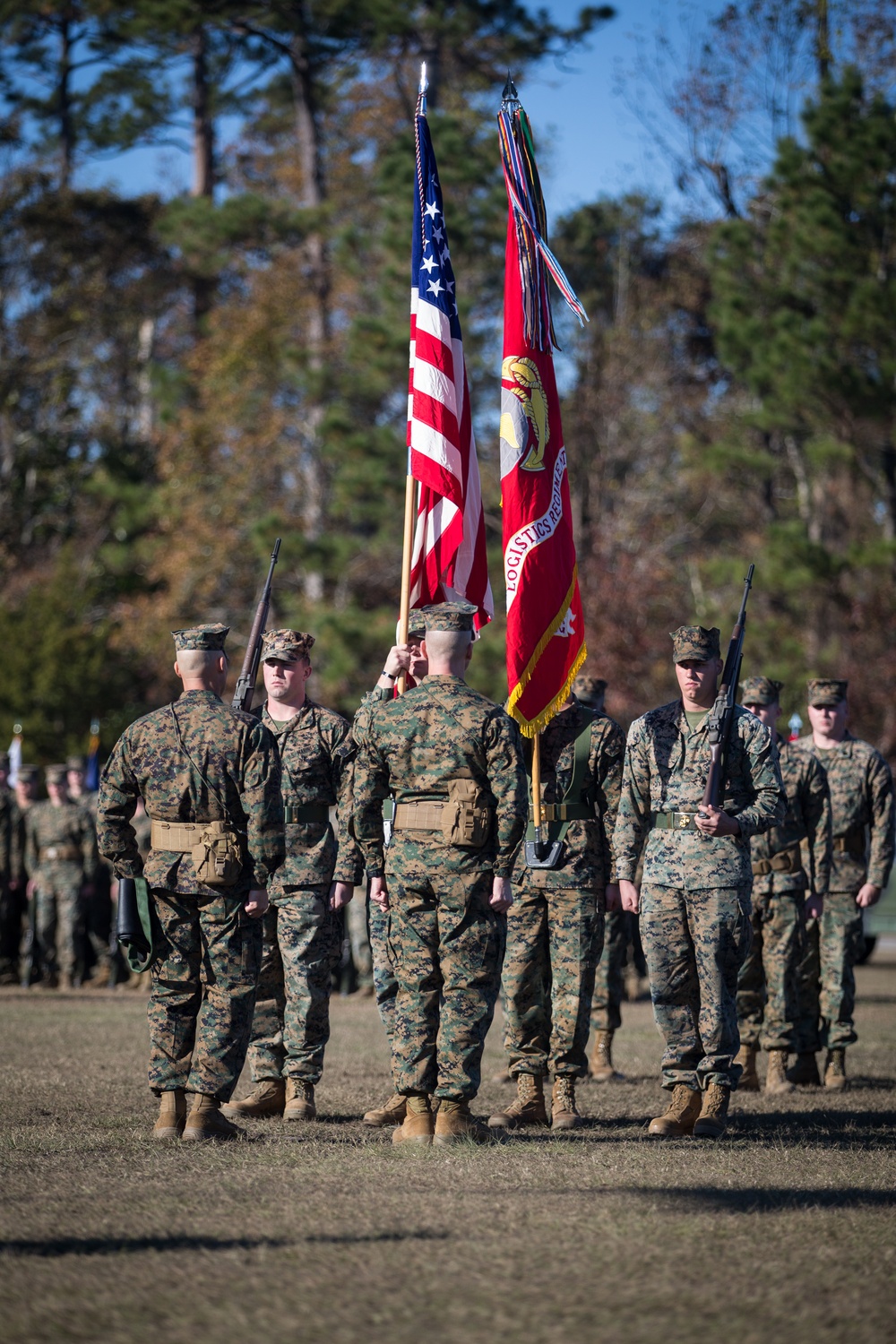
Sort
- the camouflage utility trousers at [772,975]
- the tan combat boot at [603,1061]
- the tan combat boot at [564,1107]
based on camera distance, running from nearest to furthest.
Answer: the tan combat boot at [564,1107] → the camouflage utility trousers at [772,975] → the tan combat boot at [603,1061]

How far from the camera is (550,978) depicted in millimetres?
8375

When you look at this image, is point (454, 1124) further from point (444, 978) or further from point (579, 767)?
point (579, 767)

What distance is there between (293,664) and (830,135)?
19653 mm

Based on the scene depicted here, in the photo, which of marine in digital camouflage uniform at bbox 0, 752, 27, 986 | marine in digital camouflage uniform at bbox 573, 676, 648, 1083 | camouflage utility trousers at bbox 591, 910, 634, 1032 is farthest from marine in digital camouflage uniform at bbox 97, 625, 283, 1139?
marine in digital camouflage uniform at bbox 0, 752, 27, 986

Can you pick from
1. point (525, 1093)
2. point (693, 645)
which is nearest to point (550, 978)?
point (525, 1093)

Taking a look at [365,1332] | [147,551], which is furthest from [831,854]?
[147,551]

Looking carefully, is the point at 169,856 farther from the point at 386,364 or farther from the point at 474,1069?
the point at 386,364

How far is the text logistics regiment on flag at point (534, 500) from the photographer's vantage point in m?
8.88

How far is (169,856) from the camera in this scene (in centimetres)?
725

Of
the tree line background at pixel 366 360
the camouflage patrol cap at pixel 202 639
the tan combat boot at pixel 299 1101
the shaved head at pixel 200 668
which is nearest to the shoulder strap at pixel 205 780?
the shaved head at pixel 200 668

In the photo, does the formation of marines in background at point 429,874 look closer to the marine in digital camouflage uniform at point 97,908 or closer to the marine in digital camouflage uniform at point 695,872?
the marine in digital camouflage uniform at point 695,872

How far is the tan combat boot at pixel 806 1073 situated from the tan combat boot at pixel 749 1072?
24 centimetres

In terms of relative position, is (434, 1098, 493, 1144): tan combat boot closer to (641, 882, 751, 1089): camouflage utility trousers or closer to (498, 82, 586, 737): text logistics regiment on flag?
(641, 882, 751, 1089): camouflage utility trousers

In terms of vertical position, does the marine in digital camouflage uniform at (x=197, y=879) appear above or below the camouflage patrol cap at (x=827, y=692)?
below
